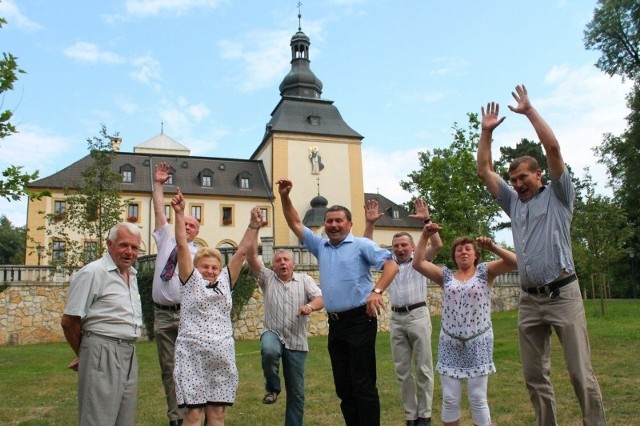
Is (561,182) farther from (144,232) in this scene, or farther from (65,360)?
(144,232)

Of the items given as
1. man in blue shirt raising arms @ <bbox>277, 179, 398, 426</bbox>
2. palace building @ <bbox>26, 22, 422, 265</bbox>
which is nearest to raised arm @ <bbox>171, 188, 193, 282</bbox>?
man in blue shirt raising arms @ <bbox>277, 179, 398, 426</bbox>

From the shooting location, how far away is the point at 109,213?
76.4ft

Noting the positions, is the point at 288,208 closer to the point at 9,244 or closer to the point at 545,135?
the point at 545,135

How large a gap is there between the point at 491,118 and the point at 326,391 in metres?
5.22

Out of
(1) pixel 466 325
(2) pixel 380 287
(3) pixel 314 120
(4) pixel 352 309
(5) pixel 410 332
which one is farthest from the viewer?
(3) pixel 314 120

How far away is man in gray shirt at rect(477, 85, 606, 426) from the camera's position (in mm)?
4750

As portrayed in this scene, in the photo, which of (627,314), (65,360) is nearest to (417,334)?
(65,360)

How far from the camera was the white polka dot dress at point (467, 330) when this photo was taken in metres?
Result: 5.46

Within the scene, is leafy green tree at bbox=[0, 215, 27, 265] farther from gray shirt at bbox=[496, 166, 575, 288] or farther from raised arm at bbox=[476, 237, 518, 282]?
gray shirt at bbox=[496, 166, 575, 288]

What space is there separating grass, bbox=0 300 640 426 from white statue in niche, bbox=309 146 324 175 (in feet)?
123

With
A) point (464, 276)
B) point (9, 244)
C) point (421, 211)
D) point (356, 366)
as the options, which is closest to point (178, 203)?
point (356, 366)

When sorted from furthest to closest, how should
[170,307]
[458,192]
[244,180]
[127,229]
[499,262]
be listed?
[244,180]
[458,192]
[170,307]
[499,262]
[127,229]

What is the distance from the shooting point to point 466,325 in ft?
18.2

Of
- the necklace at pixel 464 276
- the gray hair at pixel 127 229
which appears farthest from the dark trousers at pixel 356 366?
the gray hair at pixel 127 229
